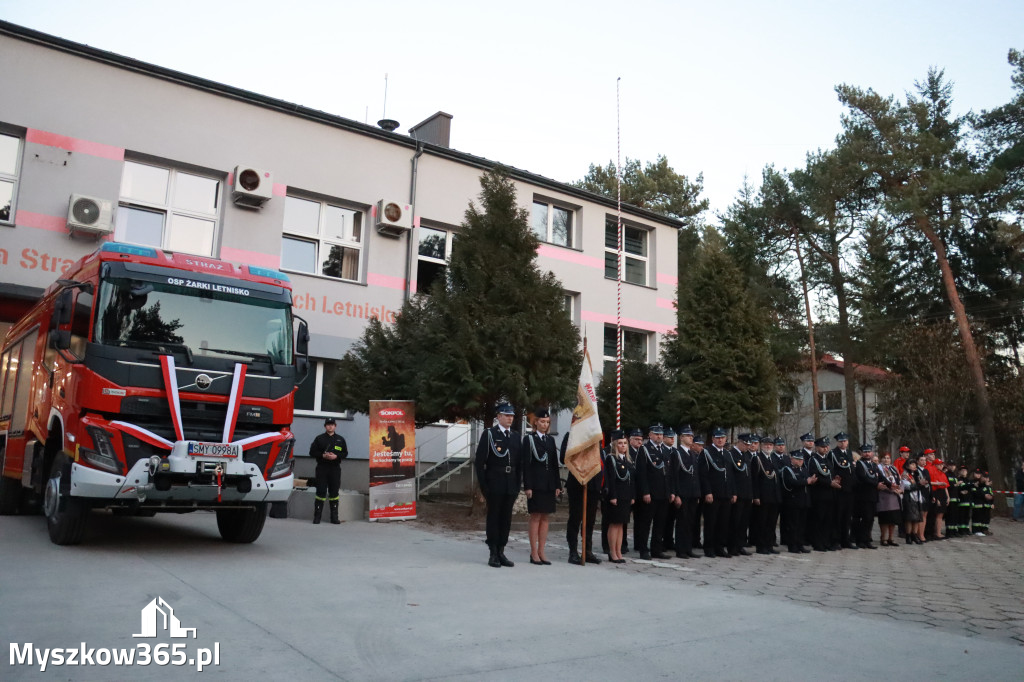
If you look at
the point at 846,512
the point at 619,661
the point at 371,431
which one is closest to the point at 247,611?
the point at 619,661

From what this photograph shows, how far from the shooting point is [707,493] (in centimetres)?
1191

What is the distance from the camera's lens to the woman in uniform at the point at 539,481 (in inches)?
395

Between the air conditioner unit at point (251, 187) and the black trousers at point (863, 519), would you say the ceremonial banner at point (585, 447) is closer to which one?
the black trousers at point (863, 519)

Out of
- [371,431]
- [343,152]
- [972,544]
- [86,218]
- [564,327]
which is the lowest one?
[972,544]

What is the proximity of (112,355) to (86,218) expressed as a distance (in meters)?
8.34

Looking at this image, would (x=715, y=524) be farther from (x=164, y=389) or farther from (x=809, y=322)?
(x=809, y=322)

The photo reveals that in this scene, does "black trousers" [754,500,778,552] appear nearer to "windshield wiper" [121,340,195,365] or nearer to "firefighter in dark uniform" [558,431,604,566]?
"firefighter in dark uniform" [558,431,604,566]

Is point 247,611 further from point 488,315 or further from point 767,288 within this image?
point 767,288

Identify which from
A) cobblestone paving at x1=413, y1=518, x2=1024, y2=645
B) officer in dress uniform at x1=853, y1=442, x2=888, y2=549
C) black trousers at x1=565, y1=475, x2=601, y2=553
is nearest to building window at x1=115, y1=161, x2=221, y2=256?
cobblestone paving at x1=413, y1=518, x2=1024, y2=645

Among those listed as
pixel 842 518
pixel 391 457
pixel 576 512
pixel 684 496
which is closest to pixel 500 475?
pixel 576 512

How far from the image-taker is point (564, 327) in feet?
47.7

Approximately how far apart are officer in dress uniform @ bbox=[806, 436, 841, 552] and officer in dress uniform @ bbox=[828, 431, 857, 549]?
14 cm

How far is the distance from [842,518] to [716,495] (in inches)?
143

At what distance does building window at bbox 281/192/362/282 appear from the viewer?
18828 mm
